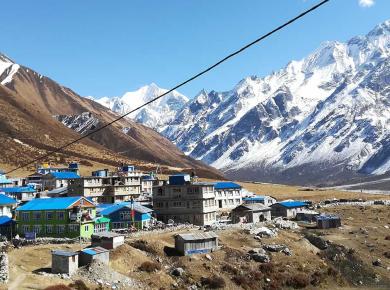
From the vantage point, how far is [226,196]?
5925 inches

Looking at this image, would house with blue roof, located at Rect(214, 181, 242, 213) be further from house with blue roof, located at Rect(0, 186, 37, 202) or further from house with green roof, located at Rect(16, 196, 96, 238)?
house with green roof, located at Rect(16, 196, 96, 238)

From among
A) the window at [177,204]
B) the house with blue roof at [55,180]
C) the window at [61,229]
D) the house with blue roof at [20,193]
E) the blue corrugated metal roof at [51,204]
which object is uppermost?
the house with blue roof at [55,180]

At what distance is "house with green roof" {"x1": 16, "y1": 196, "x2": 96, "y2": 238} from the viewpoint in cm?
9156

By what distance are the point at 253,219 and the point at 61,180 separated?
59971 millimetres

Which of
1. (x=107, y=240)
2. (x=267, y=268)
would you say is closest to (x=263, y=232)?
(x=267, y=268)

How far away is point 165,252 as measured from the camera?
3420 inches

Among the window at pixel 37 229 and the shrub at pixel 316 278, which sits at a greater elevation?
the window at pixel 37 229

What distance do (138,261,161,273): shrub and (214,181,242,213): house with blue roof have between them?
219 ft

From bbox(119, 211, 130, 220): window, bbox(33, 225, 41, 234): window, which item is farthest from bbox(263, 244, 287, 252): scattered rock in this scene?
bbox(33, 225, 41, 234): window

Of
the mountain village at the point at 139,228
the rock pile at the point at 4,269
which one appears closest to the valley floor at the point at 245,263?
the mountain village at the point at 139,228

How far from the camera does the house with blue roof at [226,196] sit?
14838 cm

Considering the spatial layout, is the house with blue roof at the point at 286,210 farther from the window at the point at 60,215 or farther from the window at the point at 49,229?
the window at the point at 49,229

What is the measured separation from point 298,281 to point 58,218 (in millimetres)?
40674

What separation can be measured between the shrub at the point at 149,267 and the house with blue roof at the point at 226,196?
219 feet
